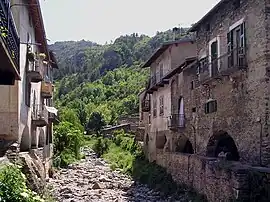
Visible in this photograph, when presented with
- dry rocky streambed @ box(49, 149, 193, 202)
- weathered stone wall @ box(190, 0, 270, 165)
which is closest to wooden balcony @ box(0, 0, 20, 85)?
weathered stone wall @ box(190, 0, 270, 165)

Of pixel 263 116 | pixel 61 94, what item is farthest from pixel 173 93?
pixel 61 94

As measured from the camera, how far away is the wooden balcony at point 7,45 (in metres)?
8.93

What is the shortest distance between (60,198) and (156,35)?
11940 cm

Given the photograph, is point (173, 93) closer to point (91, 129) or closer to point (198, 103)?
point (198, 103)

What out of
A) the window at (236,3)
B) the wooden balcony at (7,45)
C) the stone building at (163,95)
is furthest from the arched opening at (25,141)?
the window at (236,3)

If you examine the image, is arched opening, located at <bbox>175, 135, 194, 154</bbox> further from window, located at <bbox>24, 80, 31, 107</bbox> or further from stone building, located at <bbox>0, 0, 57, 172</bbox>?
window, located at <bbox>24, 80, 31, 107</bbox>

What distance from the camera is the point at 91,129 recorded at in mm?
71500

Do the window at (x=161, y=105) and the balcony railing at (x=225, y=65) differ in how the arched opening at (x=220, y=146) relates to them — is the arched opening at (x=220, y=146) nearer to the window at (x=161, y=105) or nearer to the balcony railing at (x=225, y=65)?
the balcony railing at (x=225, y=65)

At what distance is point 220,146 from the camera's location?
22125 millimetres

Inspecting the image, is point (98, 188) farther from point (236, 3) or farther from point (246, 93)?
point (236, 3)

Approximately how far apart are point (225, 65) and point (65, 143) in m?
22.9

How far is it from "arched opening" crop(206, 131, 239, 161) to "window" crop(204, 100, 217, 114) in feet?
4.16

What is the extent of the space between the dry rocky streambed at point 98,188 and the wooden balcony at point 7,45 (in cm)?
1127

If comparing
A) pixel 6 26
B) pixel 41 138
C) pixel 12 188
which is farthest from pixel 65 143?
pixel 6 26
